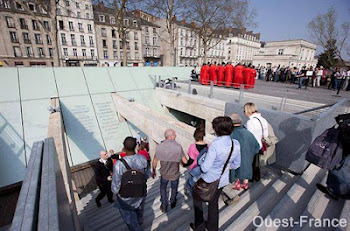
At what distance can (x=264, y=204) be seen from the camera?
288cm

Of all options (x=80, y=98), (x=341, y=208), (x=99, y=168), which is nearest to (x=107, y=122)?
(x=80, y=98)

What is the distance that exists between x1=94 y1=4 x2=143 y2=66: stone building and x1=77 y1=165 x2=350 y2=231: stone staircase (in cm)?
3807

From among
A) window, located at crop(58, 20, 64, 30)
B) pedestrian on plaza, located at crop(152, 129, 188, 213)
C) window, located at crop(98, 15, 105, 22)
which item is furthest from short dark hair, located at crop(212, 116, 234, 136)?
window, located at crop(98, 15, 105, 22)

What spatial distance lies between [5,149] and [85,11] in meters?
39.7

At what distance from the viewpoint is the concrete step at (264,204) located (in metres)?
2.46

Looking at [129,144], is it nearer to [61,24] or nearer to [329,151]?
[329,151]

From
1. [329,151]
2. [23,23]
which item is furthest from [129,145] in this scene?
[23,23]

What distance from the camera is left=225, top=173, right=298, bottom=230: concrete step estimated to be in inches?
97.0

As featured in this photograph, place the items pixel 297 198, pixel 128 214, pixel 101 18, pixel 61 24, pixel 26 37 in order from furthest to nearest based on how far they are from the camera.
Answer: pixel 101 18 < pixel 61 24 < pixel 26 37 < pixel 297 198 < pixel 128 214

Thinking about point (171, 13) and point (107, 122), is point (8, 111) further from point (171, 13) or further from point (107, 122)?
point (171, 13)

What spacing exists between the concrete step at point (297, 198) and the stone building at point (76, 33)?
44092 millimetres

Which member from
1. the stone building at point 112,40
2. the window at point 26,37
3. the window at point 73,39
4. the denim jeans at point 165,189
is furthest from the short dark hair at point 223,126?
the window at point 26,37

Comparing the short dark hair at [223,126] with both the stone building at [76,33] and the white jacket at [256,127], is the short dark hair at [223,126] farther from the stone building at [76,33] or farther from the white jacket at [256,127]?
the stone building at [76,33]

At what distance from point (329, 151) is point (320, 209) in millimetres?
956
